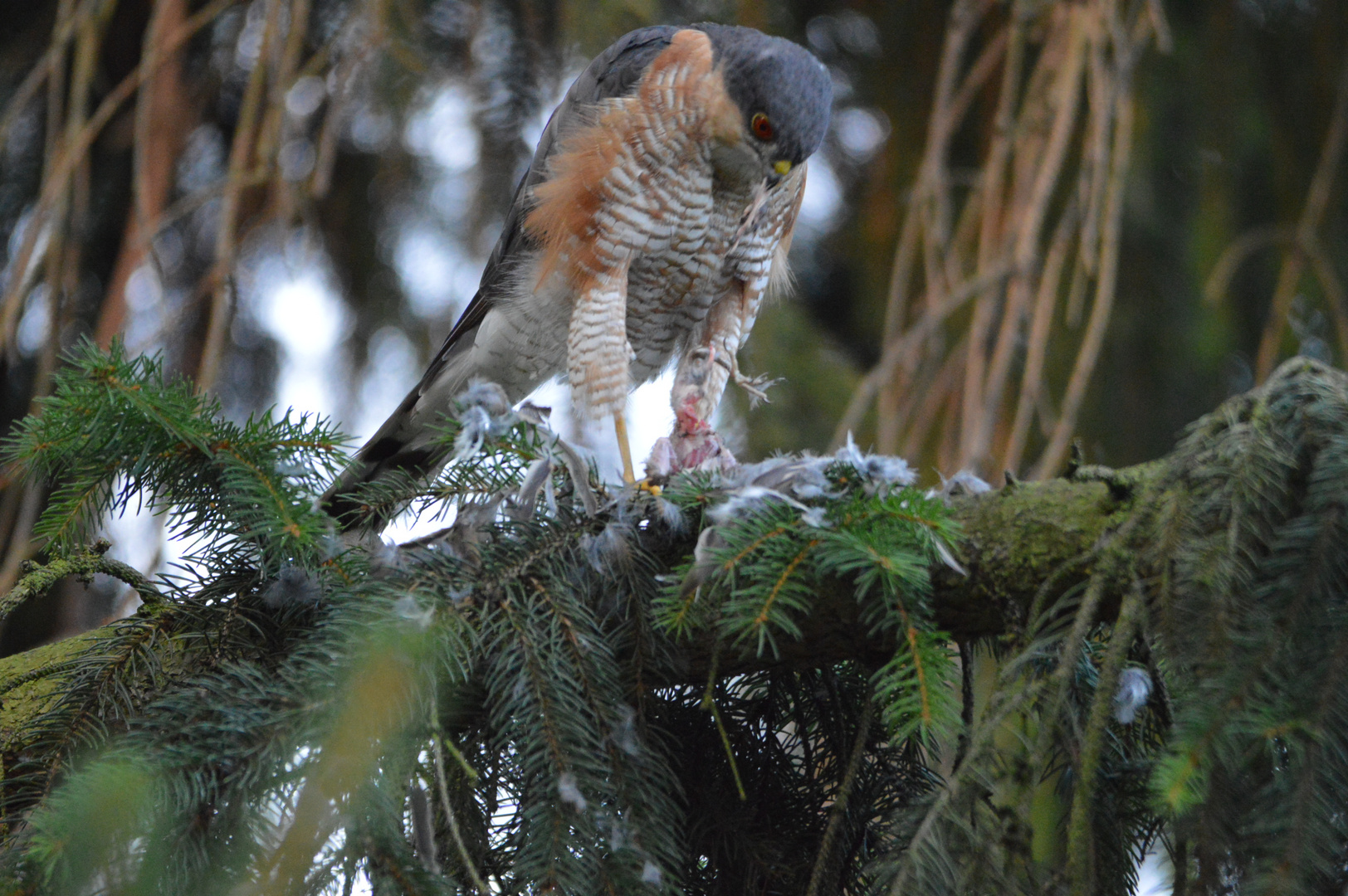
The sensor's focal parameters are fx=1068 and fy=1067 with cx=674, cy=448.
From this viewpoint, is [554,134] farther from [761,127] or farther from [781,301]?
[781,301]

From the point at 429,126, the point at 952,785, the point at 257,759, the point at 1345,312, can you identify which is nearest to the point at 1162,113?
the point at 1345,312

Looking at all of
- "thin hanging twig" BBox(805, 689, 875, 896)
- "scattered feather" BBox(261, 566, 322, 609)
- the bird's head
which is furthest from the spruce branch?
the bird's head

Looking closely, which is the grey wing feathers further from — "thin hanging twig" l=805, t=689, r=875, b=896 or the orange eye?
"thin hanging twig" l=805, t=689, r=875, b=896

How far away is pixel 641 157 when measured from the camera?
2.43m

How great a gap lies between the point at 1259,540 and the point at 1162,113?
99.4 inches

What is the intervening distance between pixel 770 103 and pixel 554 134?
0.58 metres

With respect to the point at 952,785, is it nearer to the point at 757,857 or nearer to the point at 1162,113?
the point at 757,857

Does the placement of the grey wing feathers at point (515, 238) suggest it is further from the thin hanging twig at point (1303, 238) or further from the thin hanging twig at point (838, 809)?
the thin hanging twig at point (1303, 238)

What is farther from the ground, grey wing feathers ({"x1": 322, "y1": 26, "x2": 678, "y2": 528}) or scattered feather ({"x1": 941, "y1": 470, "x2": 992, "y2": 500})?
grey wing feathers ({"x1": 322, "y1": 26, "x2": 678, "y2": 528})

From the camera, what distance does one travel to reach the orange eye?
7.74 feet

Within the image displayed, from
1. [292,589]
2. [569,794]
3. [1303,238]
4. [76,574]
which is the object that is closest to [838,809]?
[569,794]

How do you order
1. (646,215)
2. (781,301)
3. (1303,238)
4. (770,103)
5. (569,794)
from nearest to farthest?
1. (569,794)
2. (770,103)
3. (646,215)
4. (1303,238)
5. (781,301)

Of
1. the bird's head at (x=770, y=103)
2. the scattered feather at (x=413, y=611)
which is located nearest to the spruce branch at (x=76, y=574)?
the scattered feather at (x=413, y=611)

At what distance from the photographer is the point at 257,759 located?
108 centimetres
